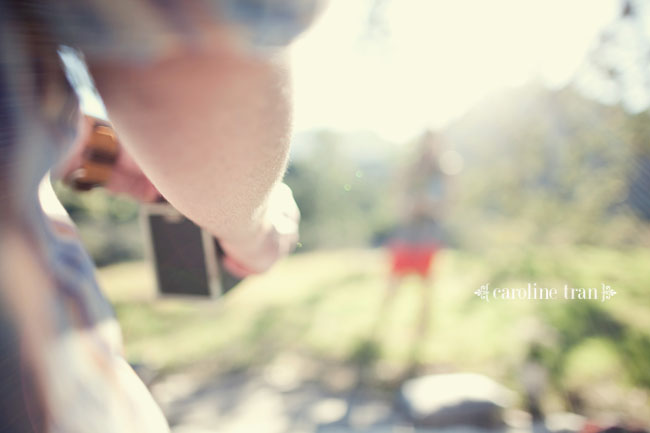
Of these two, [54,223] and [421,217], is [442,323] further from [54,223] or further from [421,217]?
[54,223]

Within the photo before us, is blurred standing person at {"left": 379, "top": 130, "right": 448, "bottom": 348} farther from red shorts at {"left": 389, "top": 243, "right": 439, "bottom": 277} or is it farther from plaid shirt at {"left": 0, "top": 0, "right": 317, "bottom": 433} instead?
plaid shirt at {"left": 0, "top": 0, "right": 317, "bottom": 433}

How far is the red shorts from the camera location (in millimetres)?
4207

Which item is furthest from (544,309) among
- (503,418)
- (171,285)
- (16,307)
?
(16,307)

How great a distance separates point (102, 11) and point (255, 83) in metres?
0.15

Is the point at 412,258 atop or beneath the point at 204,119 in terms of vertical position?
beneath

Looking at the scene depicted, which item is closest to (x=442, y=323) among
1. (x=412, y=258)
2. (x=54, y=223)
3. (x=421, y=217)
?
(x=412, y=258)

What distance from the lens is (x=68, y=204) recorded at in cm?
598

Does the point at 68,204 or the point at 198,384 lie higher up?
the point at 68,204

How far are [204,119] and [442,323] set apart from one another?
11.8 feet

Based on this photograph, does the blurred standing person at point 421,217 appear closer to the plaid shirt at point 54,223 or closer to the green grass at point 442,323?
the green grass at point 442,323

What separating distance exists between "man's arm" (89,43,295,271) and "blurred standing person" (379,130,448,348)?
13.0ft

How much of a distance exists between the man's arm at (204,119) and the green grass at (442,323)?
209 centimetres

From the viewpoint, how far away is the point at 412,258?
427cm

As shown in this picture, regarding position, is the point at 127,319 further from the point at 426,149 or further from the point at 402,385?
the point at 426,149
